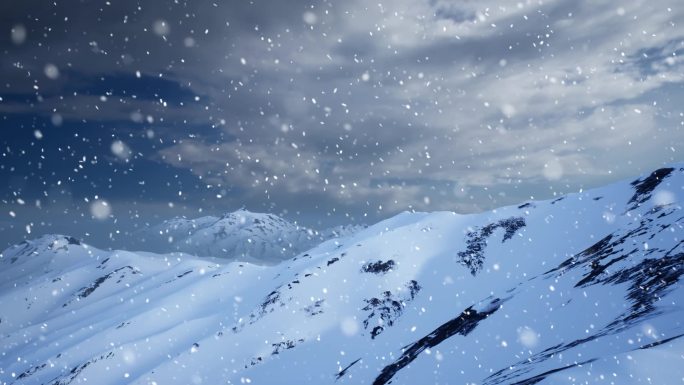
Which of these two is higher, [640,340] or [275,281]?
[275,281]

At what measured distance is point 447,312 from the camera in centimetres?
5816

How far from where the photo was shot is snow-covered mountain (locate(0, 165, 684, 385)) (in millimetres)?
16461

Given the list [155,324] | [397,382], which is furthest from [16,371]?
[397,382]

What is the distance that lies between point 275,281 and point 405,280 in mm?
37328

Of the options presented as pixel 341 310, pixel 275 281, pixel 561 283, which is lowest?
pixel 561 283

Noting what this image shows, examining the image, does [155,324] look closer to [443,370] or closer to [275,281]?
[275,281]

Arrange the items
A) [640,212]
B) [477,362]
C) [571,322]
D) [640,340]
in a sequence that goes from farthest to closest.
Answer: [640,212]
[477,362]
[571,322]
[640,340]

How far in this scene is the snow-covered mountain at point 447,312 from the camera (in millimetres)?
16461

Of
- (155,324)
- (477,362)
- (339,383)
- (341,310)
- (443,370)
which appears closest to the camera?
(477,362)

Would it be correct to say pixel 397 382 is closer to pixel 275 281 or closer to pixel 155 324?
pixel 275 281

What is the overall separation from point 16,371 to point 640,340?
139m

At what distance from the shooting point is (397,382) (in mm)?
29391

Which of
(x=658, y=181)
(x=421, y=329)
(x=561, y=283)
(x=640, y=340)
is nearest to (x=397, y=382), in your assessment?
(x=561, y=283)

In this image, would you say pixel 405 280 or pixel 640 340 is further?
pixel 405 280
